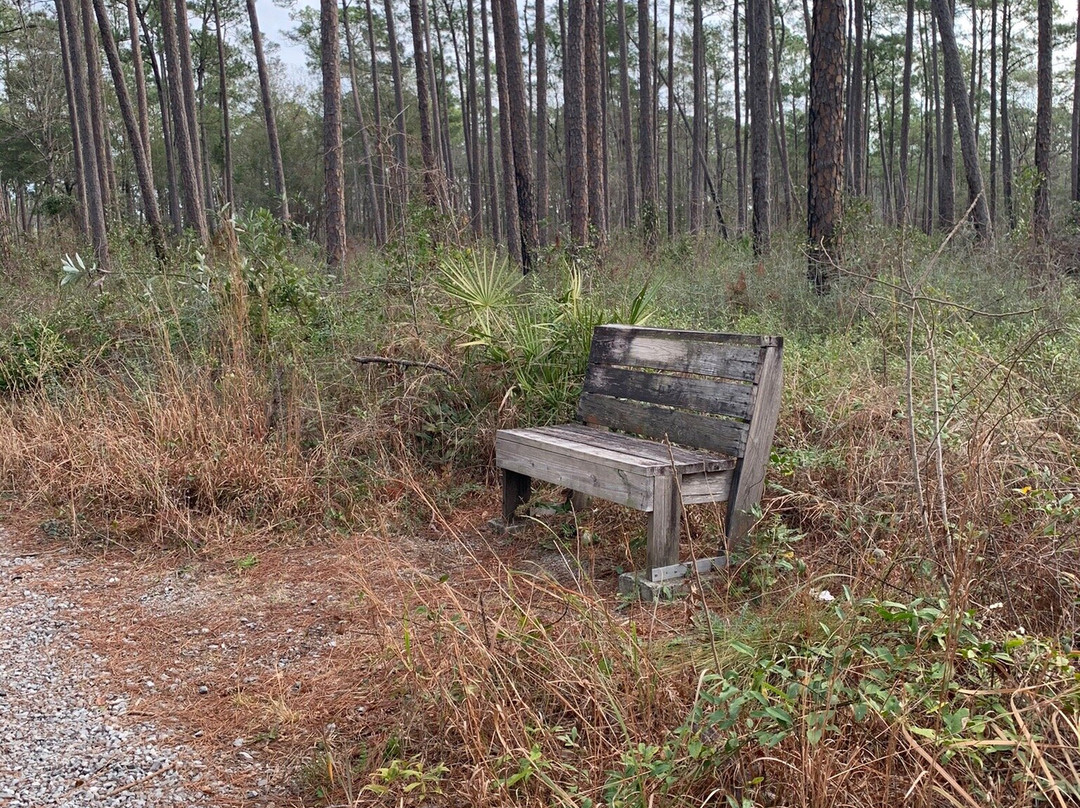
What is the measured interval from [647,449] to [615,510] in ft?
2.45

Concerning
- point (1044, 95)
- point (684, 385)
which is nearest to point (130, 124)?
point (684, 385)

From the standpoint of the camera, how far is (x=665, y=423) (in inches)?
152

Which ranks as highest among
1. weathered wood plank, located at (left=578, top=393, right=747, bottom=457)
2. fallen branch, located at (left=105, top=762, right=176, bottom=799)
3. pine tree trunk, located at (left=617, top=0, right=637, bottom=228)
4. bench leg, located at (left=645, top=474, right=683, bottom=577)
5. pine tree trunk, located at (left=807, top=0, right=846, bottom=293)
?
pine tree trunk, located at (left=617, top=0, right=637, bottom=228)

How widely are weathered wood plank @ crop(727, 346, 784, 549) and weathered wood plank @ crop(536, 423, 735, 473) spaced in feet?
0.29

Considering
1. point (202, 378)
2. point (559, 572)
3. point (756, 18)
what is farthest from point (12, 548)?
point (756, 18)

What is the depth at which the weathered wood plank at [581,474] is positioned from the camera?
132 inches

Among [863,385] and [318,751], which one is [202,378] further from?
[863,385]

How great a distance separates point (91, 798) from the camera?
2.26 m

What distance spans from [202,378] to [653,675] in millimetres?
3714

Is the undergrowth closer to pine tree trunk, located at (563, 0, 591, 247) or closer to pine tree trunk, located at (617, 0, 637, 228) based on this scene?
pine tree trunk, located at (563, 0, 591, 247)

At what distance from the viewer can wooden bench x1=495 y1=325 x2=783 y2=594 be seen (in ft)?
11.1

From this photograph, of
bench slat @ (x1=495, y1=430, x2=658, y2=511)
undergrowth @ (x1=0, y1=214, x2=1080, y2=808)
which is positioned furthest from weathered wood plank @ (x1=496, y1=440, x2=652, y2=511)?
undergrowth @ (x1=0, y1=214, x2=1080, y2=808)

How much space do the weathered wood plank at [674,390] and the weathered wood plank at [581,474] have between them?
19.9 inches

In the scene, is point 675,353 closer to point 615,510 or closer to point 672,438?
point 672,438
